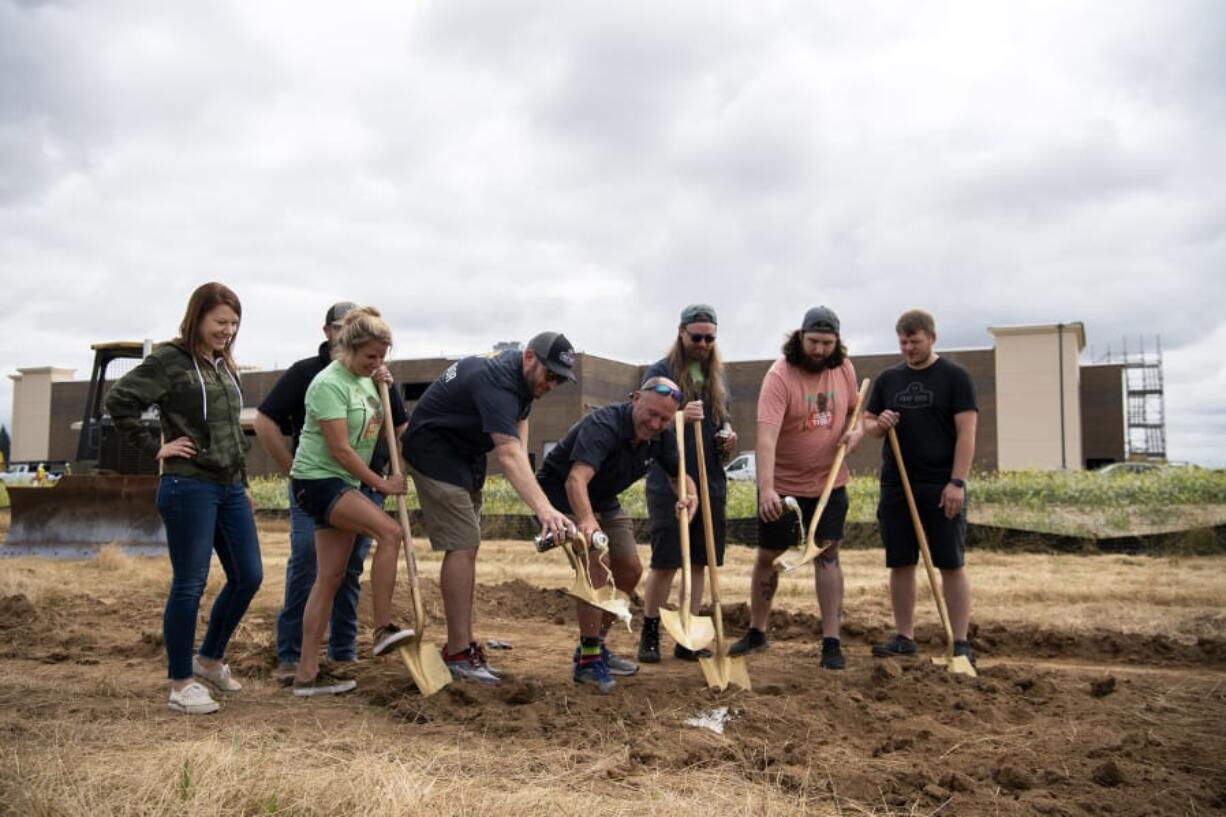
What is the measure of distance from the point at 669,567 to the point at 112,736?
270cm

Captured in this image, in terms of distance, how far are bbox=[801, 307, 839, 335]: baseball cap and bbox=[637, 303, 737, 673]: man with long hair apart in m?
0.46

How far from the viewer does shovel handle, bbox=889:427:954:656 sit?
5.41m

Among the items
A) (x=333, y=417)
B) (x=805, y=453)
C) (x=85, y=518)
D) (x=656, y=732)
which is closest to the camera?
(x=656, y=732)

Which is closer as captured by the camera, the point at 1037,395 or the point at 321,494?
the point at 321,494

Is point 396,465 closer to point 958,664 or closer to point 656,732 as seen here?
point 656,732

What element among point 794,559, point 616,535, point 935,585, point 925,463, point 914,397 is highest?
point 914,397

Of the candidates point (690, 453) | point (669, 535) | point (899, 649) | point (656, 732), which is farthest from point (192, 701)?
point (899, 649)

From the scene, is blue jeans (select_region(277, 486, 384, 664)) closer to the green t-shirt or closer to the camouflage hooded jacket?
the green t-shirt

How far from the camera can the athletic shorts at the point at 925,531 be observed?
5543mm

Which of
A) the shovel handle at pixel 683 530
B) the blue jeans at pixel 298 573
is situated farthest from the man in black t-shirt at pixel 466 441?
the shovel handle at pixel 683 530

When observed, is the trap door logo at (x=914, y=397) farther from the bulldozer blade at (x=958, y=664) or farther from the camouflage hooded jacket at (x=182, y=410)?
the camouflage hooded jacket at (x=182, y=410)

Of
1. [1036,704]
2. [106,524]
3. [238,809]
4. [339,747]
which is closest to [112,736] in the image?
[339,747]

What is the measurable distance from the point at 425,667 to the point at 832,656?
205 centimetres

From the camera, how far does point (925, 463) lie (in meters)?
5.67
